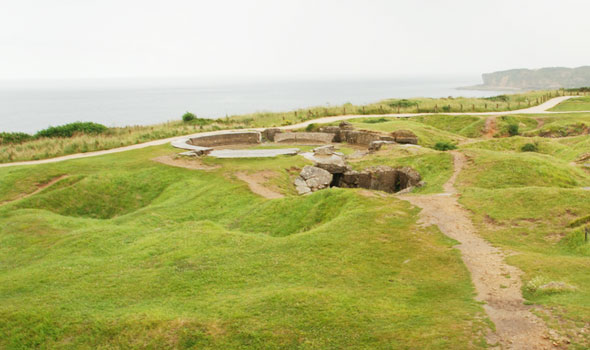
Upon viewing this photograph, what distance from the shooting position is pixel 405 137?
31.7 meters

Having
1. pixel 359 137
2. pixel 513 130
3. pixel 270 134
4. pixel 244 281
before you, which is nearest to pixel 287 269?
pixel 244 281

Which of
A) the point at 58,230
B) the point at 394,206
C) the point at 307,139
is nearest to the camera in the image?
the point at 394,206

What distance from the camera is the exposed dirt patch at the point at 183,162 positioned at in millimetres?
26234

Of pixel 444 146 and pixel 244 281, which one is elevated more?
pixel 444 146

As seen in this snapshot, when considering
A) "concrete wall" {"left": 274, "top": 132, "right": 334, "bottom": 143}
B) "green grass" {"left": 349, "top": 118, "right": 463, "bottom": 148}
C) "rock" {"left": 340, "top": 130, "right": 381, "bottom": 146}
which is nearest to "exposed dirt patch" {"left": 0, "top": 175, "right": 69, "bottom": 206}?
"concrete wall" {"left": 274, "top": 132, "right": 334, "bottom": 143}

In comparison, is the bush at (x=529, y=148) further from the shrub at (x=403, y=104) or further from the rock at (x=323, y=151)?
the shrub at (x=403, y=104)

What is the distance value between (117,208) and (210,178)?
17.3ft

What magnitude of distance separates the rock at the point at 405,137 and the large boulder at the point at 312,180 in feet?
33.8

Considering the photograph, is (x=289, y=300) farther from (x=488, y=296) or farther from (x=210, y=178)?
(x=210, y=178)

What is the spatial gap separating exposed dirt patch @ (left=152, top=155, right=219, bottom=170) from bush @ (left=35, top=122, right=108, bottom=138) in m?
17.5

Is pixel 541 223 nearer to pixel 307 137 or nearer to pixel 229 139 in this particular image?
pixel 307 137

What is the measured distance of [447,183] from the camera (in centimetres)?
1975

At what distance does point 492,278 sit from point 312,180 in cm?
1449

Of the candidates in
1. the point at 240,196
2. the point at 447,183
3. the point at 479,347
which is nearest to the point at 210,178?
the point at 240,196
